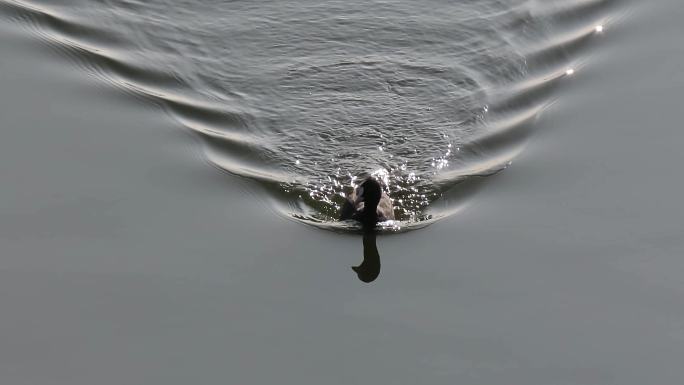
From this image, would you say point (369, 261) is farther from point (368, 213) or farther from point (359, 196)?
point (359, 196)

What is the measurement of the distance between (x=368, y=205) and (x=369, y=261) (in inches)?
26.7

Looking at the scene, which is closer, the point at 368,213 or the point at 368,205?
the point at 368,205

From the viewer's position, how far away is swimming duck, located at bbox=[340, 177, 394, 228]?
13.7m

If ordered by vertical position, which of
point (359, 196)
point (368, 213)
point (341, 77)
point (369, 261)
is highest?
point (341, 77)

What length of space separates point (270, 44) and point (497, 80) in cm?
333

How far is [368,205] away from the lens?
13.9 meters

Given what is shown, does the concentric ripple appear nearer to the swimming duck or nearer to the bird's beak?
the swimming duck

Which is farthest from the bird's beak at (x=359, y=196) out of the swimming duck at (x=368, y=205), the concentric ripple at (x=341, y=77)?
the concentric ripple at (x=341, y=77)

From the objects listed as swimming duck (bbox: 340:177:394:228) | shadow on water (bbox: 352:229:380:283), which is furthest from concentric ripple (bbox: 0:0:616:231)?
shadow on water (bbox: 352:229:380:283)

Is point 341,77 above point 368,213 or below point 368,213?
above

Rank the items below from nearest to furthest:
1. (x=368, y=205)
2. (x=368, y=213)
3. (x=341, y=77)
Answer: (x=368, y=205) < (x=368, y=213) < (x=341, y=77)

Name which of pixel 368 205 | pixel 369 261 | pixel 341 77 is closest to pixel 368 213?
pixel 368 205

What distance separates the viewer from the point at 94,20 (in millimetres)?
17375

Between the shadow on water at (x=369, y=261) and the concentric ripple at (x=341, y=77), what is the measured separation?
33 centimetres
